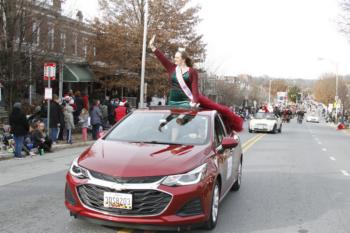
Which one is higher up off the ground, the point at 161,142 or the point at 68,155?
the point at 161,142

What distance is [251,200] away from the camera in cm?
752

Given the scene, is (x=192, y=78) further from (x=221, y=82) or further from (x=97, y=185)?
(x=221, y=82)

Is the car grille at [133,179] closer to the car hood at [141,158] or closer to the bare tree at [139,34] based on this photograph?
the car hood at [141,158]

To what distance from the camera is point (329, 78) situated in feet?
350

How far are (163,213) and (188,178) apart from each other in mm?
474

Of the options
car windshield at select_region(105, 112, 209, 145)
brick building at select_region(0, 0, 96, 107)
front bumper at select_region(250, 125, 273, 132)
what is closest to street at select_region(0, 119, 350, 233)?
car windshield at select_region(105, 112, 209, 145)

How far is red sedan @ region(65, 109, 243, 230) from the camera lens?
4.76 metres

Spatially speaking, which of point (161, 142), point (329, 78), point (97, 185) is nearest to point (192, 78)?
point (161, 142)

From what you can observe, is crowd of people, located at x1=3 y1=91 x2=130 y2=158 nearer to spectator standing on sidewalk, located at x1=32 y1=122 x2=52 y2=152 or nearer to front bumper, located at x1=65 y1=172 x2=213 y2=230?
spectator standing on sidewalk, located at x1=32 y1=122 x2=52 y2=152

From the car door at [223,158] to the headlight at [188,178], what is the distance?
822 millimetres

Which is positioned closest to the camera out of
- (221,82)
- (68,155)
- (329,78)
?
(68,155)

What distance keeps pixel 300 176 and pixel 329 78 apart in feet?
336

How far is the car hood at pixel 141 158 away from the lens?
487 centimetres

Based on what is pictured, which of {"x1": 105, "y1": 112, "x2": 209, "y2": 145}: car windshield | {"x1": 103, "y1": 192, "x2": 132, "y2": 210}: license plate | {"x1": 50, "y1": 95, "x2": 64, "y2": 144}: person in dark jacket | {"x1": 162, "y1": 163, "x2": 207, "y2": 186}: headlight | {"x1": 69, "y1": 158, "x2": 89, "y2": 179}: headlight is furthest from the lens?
{"x1": 50, "y1": 95, "x2": 64, "y2": 144}: person in dark jacket
